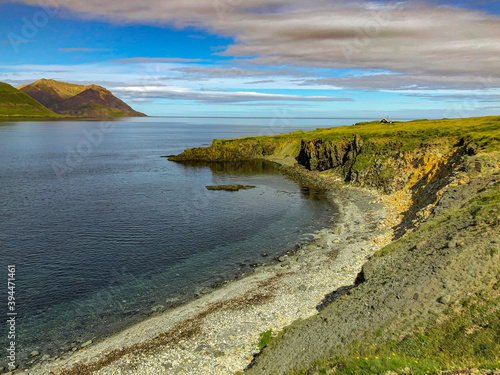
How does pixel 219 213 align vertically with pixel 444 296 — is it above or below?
below

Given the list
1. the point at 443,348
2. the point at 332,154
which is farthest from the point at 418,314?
the point at 332,154

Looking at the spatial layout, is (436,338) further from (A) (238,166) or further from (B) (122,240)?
(A) (238,166)

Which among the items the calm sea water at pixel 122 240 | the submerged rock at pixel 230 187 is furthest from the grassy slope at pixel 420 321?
the submerged rock at pixel 230 187

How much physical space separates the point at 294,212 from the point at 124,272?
34916mm

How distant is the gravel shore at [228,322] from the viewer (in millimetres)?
22734

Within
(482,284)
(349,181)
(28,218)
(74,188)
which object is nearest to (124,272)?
(28,218)

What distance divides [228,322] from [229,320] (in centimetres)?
31

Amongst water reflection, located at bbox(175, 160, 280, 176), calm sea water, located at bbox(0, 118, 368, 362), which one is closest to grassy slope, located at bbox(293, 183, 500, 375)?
calm sea water, located at bbox(0, 118, 368, 362)

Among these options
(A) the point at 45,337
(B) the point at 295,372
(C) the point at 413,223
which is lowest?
(A) the point at 45,337

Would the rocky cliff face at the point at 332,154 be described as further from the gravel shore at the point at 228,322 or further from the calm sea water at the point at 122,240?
the gravel shore at the point at 228,322

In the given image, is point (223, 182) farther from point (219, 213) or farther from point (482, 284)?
point (482, 284)

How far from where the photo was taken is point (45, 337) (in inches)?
1045

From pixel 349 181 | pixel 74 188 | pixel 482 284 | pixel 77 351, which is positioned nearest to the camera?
pixel 482 284

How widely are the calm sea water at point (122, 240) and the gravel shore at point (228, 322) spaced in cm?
254
